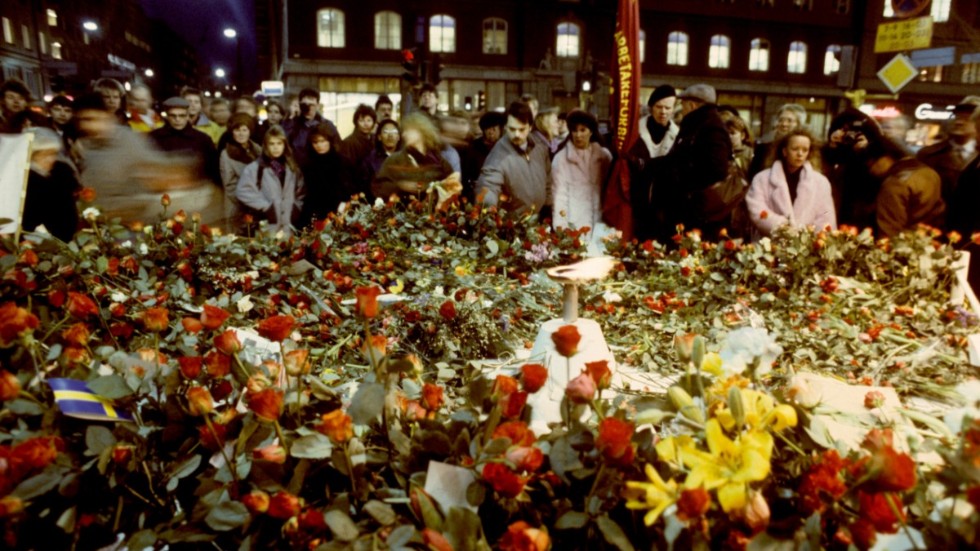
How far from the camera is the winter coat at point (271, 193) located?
14.6ft

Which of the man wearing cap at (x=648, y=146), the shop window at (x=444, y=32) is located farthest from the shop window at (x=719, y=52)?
the man wearing cap at (x=648, y=146)

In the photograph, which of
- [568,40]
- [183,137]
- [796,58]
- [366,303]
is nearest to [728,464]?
[366,303]

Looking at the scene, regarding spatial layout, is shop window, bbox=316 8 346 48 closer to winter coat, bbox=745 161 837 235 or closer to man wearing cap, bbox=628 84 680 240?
man wearing cap, bbox=628 84 680 240

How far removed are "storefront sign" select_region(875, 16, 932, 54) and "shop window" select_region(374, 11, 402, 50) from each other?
792 inches

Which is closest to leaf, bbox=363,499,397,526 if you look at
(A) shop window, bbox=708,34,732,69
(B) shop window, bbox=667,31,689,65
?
(B) shop window, bbox=667,31,689,65

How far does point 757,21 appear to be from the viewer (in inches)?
1125

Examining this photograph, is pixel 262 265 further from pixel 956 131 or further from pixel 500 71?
pixel 500 71

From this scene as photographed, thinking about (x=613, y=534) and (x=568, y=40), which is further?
(x=568, y=40)

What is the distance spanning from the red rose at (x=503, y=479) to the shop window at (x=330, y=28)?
25.9 meters

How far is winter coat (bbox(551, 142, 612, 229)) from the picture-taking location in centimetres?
459

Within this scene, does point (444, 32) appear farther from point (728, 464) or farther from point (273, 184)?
point (728, 464)

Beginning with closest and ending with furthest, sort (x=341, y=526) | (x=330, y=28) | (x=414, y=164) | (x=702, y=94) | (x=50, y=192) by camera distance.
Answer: (x=341, y=526) → (x=50, y=192) → (x=702, y=94) → (x=414, y=164) → (x=330, y=28)

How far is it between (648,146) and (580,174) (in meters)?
0.71

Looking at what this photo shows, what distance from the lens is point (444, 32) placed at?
25344 mm
